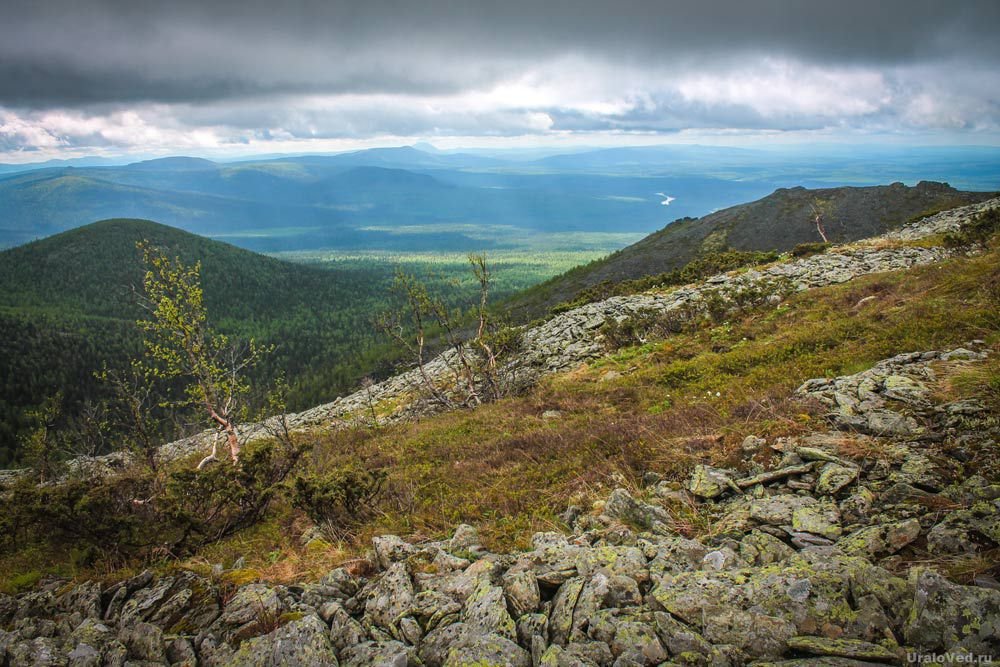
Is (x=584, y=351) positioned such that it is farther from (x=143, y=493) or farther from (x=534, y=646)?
(x=534, y=646)

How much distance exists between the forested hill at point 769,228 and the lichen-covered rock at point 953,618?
72.3 m

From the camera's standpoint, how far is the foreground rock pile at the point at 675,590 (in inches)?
137

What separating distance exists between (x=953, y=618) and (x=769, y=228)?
10448 centimetres

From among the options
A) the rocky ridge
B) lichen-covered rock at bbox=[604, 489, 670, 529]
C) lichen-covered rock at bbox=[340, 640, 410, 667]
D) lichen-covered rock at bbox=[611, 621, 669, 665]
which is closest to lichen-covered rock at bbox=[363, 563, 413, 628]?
lichen-covered rock at bbox=[340, 640, 410, 667]

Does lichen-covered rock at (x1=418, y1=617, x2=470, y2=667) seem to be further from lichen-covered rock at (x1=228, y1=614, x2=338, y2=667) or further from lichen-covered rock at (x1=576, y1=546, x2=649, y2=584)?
lichen-covered rock at (x1=576, y1=546, x2=649, y2=584)

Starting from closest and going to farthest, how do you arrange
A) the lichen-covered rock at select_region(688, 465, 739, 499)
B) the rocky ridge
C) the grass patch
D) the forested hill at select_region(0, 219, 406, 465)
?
the lichen-covered rock at select_region(688, 465, 739, 499) < the grass patch < the rocky ridge < the forested hill at select_region(0, 219, 406, 465)

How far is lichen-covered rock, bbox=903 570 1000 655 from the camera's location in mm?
2938

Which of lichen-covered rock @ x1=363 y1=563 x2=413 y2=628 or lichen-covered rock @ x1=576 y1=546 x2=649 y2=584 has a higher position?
lichen-covered rock @ x1=576 y1=546 x2=649 y2=584

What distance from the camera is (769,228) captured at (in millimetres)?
92000

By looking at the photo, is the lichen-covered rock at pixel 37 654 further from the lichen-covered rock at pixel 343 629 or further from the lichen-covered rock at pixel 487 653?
the lichen-covered rock at pixel 487 653

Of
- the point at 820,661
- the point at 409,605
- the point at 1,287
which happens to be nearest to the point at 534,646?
the point at 409,605

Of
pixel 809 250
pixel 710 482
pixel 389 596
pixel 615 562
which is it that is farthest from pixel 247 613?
pixel 809 250

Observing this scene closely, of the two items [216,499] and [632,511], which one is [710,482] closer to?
[632,511]

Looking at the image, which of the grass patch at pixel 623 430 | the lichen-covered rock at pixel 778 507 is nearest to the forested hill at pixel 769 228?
the grass patch at pixel 623 430
